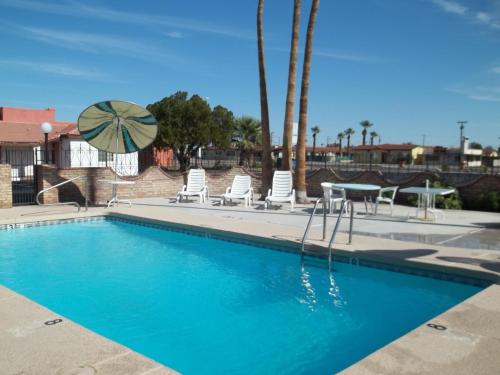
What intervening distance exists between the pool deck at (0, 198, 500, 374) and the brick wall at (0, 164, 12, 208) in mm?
1456

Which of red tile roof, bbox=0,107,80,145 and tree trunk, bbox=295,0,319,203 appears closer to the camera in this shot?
tree trunk, bbox=295,0,319,203

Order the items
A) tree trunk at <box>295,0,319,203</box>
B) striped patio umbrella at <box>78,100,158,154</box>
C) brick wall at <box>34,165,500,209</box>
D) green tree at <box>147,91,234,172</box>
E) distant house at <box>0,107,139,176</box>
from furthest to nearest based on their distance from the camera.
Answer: green tree at <box>147,91,234,172</box>, distant house at <box>0,107,139,176</box>, tree trunk at <box>295,0,319,203</box>, brick wall at <box>34,165,500,209</box>, striped patio umbrella at <box>78,100,158,154</box>

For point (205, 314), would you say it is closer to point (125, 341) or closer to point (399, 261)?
point (125, 341)

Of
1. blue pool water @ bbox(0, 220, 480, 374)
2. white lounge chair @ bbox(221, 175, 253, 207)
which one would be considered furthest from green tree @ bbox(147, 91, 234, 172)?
blue pool water @ bbox(0, 220, 480, 374)

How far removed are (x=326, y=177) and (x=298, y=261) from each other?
28.5ft

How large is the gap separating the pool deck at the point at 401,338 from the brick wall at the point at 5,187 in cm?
146

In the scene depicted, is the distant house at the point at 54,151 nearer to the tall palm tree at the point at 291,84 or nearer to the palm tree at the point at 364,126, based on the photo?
the tall palm tree at the point at 291,84

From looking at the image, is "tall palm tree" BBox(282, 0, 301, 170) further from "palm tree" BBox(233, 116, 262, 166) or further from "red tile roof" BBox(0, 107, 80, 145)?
"palm tree" BBox(233, 116, 262, 166)

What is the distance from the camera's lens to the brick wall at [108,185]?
41.2 feet

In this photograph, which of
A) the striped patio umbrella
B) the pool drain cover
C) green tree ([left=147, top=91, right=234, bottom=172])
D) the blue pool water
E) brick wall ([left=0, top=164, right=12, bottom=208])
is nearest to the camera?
the pool drain cover

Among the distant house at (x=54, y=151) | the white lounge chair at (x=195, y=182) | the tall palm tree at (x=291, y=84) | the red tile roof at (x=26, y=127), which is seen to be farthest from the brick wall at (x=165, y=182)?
the red tile roof at (x=26, y=127)

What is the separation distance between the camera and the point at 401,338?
11.5 feet

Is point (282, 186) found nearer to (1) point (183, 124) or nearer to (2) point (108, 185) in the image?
(2) point (108, 185)

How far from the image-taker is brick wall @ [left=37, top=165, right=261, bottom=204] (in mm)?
12568
